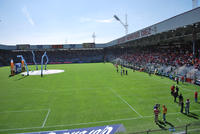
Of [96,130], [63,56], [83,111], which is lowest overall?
[96,130]

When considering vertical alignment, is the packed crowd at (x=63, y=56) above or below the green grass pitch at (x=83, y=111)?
above

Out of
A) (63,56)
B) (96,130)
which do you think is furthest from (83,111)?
(63,56)

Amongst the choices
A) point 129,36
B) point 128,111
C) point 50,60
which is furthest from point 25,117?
point 50,60

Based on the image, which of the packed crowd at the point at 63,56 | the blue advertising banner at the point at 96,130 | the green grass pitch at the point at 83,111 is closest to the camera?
the blue advertising banner at the point at 96,130

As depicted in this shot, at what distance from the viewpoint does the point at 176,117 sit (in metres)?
11.2

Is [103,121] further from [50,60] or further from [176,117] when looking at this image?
[50,60]

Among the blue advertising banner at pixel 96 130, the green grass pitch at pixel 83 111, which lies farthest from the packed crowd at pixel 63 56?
the blue advertising banner at pixel 96 130

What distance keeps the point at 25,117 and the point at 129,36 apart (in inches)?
1417

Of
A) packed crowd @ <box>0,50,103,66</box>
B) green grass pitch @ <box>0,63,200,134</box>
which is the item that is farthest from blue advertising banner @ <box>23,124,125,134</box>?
packed crowd @ <box>0,50,103,66</box>

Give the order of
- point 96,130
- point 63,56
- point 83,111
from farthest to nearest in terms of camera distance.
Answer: point 63,56 < point 83,111 < point 96,130

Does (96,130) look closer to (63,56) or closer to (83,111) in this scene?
(83,111)

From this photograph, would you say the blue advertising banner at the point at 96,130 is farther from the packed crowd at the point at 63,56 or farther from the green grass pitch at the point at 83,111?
the packed crowd at the point at 63,56

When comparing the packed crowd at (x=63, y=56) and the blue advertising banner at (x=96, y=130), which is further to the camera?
the packed crowd at (x=63, y=56)

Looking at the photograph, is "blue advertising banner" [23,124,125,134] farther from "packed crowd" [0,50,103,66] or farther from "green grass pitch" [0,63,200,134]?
"packed crowd" [0,50,103,66]
